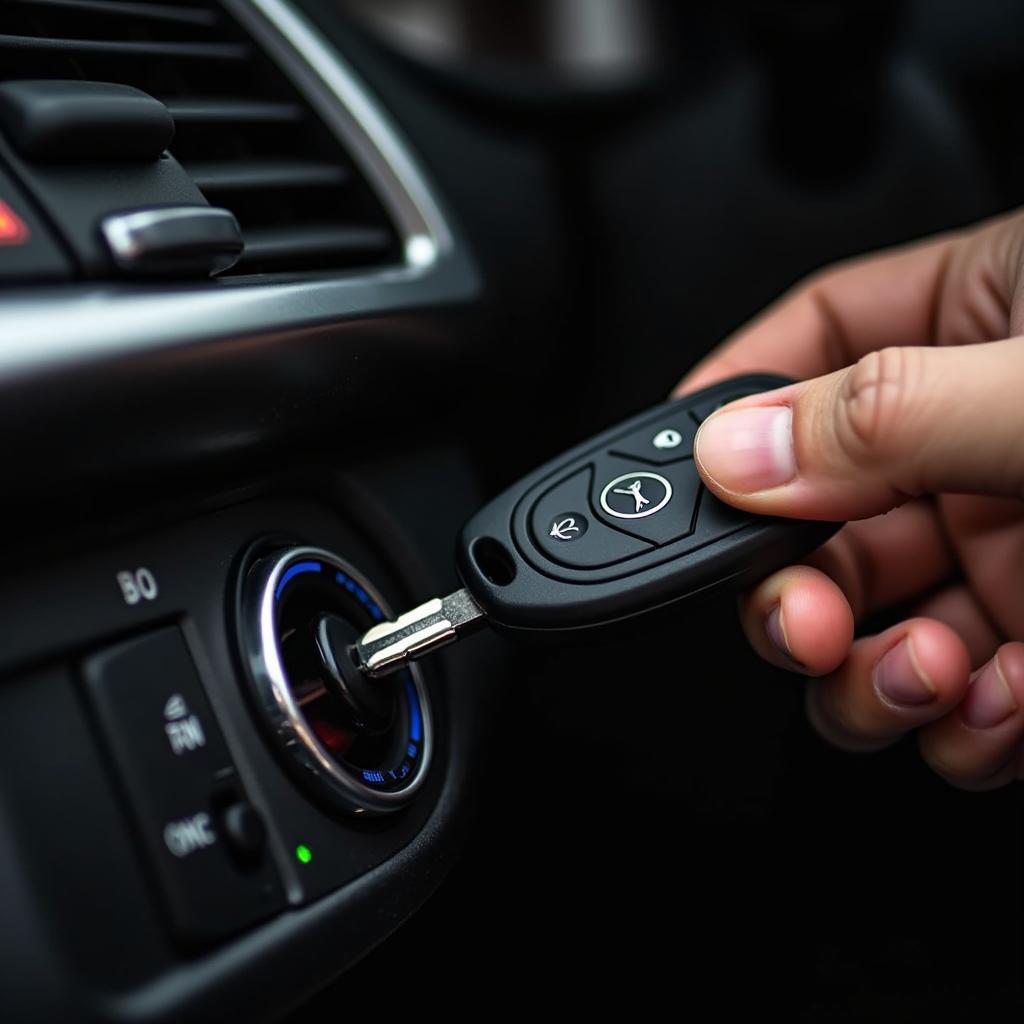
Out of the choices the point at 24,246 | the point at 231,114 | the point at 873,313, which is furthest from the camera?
the point at 873,313

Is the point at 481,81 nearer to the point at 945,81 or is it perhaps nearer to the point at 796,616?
the point at 945,81

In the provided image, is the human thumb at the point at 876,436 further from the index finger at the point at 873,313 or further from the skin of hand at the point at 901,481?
the index finger at the point at 873,313

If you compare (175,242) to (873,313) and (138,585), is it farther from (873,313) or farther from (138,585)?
(873,313)

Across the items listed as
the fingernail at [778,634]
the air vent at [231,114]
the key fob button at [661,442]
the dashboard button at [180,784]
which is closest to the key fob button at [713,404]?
the key fob button at [661,442]

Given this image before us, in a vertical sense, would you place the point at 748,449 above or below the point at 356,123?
below

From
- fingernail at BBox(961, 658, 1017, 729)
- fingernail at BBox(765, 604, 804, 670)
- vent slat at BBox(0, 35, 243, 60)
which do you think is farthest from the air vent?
fingernail at BBox(961, 658, 1017, 729)

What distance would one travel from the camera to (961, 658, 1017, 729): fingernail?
67cm

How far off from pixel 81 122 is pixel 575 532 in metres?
0.30

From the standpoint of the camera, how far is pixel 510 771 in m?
0.82

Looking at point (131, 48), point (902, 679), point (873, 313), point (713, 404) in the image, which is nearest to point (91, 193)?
point (131, 48)

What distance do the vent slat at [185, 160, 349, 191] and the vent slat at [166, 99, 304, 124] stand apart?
0.02m

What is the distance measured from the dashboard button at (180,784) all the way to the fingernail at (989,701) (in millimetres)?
408

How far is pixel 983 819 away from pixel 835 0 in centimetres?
66

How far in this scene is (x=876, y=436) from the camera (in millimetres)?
542
